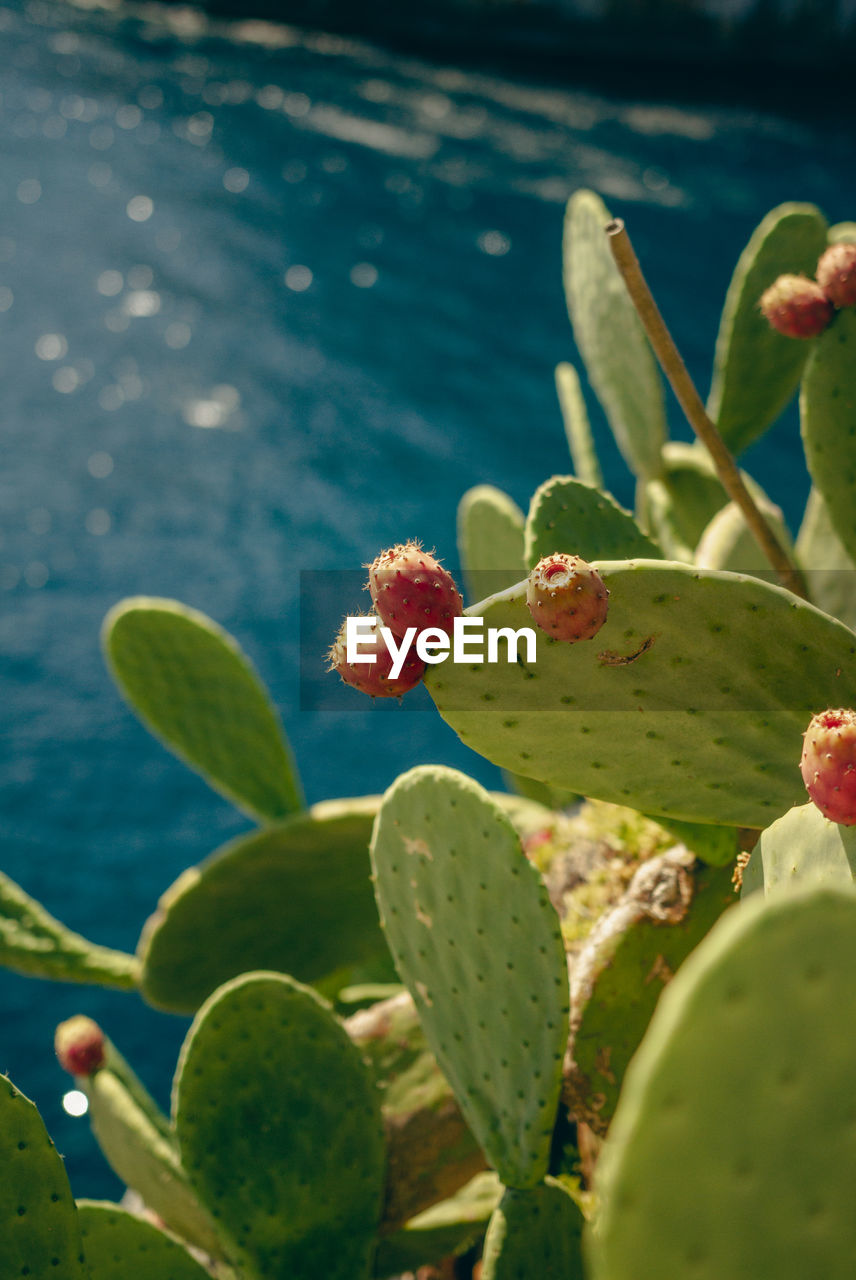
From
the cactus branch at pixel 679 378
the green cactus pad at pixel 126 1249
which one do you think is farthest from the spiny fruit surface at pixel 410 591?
the green cactus pad at pixel 126 1249

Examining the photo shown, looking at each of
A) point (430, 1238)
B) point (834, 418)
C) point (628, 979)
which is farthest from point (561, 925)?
point (834, 418)

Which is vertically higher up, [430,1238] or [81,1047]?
[81,1047]

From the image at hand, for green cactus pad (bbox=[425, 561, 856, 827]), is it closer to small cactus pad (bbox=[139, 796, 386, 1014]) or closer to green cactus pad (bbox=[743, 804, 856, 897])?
green cactus pad (bbox=[743, 804, 856, 897])

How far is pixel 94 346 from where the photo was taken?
5.49m

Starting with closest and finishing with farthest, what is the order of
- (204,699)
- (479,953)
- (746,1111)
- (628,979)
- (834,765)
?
(746,1111) < (834,765) < (479,953) < (628,979) < (204,699)

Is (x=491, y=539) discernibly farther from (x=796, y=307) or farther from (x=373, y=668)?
(x=373, y=668)

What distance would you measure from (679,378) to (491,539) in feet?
2.24

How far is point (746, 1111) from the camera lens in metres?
0.40

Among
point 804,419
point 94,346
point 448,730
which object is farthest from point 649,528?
point 94,346

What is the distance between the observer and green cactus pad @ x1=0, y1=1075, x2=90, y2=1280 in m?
0.82

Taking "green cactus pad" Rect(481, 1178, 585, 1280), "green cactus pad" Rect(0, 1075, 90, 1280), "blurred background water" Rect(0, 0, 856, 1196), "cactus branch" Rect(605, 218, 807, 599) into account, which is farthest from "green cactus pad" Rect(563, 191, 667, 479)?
"blurred background water" Rect(0, 0, 856, 1196)

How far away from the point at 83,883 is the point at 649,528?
6.72 ft

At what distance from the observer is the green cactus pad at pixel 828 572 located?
1.41 metres

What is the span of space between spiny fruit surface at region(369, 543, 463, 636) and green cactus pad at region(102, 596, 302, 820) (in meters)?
1.01
